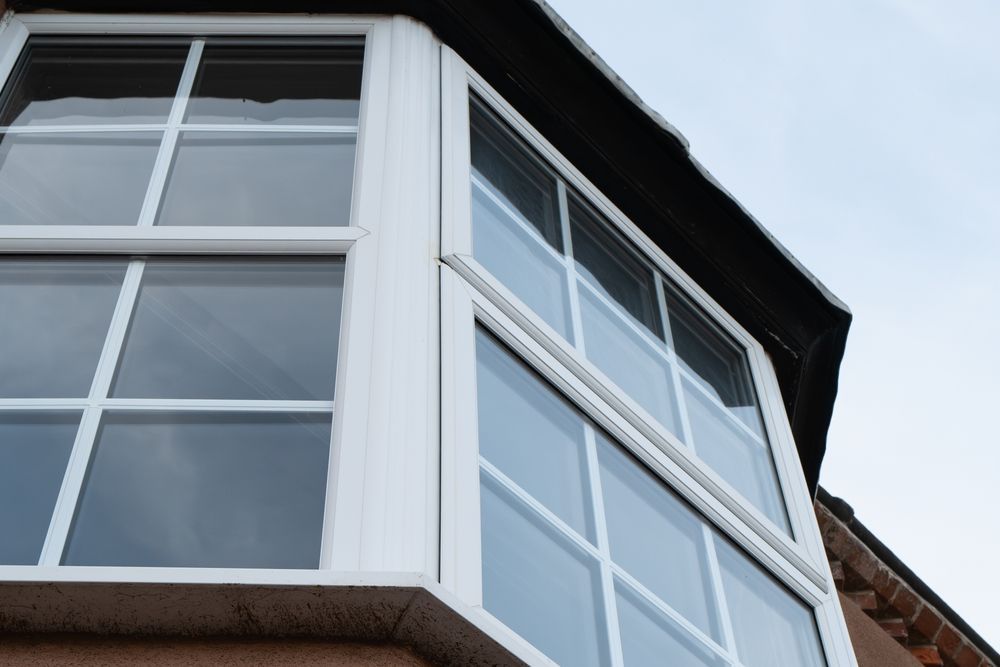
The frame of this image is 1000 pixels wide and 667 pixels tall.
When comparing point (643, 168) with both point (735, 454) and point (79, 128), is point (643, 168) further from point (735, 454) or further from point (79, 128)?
point (79, 128)

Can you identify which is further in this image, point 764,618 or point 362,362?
point 764,618

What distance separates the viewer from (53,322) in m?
3.27

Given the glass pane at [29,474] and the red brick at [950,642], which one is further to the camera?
the red brick at [950,642]

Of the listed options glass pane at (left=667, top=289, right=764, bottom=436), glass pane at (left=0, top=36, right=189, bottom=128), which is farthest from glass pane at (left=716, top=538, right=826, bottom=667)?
glass pane at (left=0, top=36, right=189, bottom=128)

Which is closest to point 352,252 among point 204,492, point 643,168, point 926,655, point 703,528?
point 204,492

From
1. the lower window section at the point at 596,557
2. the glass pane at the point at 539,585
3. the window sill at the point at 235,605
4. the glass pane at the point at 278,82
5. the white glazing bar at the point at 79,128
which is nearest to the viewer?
the window sill at the point at 235,605

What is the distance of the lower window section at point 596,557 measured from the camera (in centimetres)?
305

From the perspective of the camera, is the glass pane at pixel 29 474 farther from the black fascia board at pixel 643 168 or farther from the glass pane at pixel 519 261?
the black fascia board at pixel 643 168

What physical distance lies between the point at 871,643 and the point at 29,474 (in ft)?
13.7

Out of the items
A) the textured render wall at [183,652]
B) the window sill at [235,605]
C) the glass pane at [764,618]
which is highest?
the glass pane at [764,618]

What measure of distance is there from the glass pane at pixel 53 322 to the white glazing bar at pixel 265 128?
2.40 feet

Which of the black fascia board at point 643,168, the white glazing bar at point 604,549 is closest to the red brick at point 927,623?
the black fascia board at point 643,168

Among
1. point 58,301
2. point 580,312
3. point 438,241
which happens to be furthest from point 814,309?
point 58,301

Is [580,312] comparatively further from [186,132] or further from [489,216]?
[186,132]
